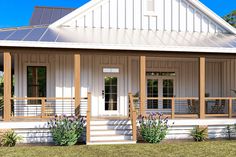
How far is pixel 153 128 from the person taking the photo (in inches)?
412

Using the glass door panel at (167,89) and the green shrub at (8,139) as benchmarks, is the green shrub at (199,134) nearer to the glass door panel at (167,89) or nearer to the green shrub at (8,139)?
the glass door panel at (167,89)

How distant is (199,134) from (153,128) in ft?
6.64

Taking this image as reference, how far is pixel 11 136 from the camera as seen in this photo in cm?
1016

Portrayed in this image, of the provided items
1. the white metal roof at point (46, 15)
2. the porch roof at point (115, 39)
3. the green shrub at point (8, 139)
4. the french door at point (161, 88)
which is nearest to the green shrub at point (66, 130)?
the green shrub at point (8, 139)

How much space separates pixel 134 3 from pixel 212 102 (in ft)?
22.7

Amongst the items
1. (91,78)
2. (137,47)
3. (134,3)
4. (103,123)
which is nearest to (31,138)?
(103,123)

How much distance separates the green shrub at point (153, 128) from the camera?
1048 centimetres

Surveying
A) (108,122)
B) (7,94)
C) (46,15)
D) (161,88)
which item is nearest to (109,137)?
(108,122)

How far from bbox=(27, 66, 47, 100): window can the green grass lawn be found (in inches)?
159

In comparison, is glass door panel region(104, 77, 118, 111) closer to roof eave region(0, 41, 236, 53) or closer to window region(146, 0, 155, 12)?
roof eave region(0, 41, 236, 53)

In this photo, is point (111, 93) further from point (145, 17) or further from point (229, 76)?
point (229, 76)

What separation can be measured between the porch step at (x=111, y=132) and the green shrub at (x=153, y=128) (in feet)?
1.86

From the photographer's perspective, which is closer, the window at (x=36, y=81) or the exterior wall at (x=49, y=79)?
the exterior wall at (x=49, y=79)

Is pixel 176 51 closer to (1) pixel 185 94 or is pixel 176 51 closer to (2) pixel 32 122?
(1) pixel 185 94
